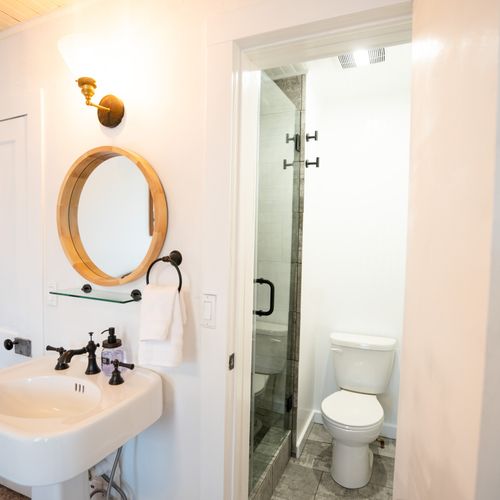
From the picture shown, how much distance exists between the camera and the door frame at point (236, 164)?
1.10 m

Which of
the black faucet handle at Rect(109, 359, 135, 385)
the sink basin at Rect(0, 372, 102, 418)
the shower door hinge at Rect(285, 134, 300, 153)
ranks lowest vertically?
the sink basin at Rect(0, 372, 102, 418)

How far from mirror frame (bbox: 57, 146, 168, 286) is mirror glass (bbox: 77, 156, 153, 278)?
0.02 m

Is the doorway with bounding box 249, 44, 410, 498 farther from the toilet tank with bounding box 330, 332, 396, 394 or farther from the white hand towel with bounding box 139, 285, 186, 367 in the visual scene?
the white hand towel with bounding box 139, 285, 186, 367

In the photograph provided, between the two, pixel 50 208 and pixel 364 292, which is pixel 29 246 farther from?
pixel 364 292

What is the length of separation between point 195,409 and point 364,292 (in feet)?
5.14

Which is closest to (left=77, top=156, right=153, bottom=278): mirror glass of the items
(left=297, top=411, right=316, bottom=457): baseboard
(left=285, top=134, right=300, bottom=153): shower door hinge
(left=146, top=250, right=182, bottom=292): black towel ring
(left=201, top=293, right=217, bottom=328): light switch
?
(left=146, top=250, right=182, bottom=292): black towel ring

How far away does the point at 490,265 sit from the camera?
36cm

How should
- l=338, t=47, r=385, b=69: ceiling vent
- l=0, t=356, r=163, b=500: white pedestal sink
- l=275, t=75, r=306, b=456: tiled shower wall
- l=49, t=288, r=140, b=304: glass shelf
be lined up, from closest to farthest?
l=0, t=356, r=163, b=500: white pedestal sink, l=49, t=288, r=140, b=304: glass shelf, l=338, t=47, r=385, b=69: ceiling vent, l=275, t=75, r=306, b=456: tiled shower wall

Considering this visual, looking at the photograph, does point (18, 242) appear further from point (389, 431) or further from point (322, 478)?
point (389, 431)

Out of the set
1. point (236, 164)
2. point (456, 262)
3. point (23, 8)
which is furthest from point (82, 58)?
point (456, 262)

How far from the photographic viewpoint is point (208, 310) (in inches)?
49.1

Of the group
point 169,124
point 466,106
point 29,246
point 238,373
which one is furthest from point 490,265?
point 29,246

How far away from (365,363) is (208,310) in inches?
58.9

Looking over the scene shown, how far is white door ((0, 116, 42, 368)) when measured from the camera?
1.64 metres
